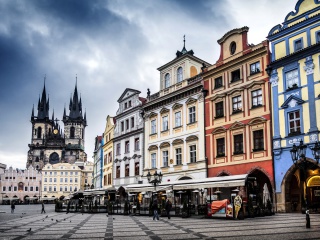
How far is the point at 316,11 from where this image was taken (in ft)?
92.6

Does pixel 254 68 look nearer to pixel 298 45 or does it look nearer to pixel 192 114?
pixel 298 45

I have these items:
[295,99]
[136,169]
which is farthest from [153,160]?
[295,99]

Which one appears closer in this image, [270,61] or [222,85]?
[270,61]

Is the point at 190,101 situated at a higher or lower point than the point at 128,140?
higher

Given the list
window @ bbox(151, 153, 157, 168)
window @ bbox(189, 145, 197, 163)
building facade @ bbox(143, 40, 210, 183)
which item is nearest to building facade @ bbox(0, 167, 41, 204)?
window @ bbox(151, 153, 157, 168)

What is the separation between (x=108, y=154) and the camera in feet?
184

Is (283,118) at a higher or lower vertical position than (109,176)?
higher

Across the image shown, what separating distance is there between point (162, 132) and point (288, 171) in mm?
16668

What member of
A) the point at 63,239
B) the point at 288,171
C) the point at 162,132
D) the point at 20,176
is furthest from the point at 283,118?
the point at 20,176

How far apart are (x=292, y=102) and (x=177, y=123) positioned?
1396cm

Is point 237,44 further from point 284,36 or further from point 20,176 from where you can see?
point 20,176

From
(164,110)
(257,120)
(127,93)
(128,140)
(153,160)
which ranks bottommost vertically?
(153,160)

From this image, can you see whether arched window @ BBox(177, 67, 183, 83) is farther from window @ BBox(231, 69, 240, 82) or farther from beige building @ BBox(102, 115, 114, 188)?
beige building @ BBox(102, 115, 114, 188)

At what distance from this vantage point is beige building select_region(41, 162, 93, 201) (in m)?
140
